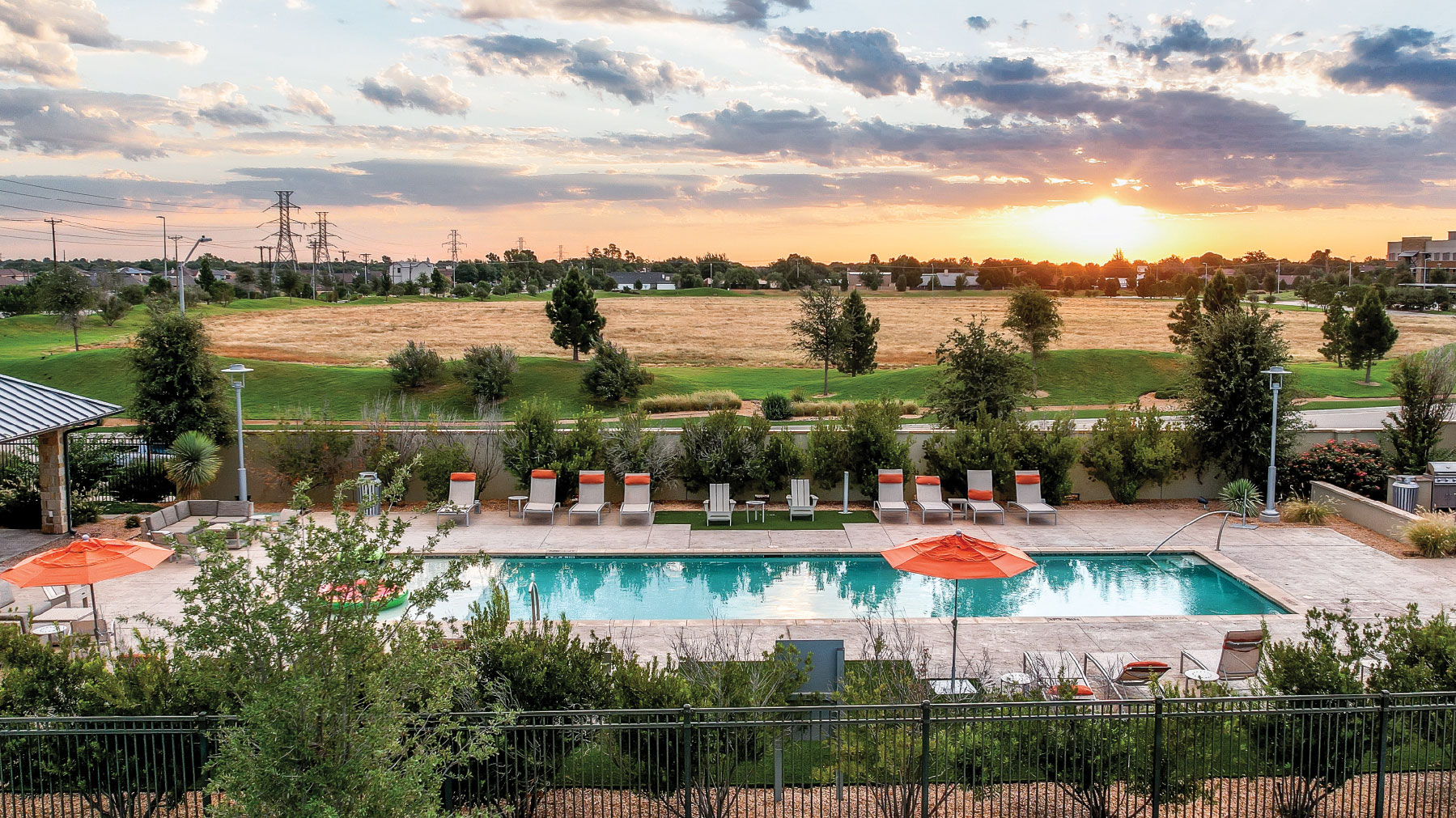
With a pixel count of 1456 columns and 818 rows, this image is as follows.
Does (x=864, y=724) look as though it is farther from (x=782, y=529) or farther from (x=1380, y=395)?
(x=1380, y=395)

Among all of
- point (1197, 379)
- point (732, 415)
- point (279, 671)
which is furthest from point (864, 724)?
point (1197, 379)

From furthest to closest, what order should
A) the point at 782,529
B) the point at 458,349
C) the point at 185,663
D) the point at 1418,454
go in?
the point at 458,349
the point at 1418,454
the point at 782,529
the point at 185,663

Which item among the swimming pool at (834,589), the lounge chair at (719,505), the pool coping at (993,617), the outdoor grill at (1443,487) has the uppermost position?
the outdoor grill at (1443,487)

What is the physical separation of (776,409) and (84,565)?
24292mm

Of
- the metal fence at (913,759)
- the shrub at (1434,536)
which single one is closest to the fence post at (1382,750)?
the metal fence at (913,759)

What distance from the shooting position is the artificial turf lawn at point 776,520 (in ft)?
58.1

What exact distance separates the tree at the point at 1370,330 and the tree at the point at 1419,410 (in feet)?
83.0

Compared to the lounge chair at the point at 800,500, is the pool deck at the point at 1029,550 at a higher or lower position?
lower

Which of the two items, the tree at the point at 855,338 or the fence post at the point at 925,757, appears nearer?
the fence post at the point at 925,757

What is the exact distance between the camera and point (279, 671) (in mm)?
5500

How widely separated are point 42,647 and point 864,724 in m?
6.54

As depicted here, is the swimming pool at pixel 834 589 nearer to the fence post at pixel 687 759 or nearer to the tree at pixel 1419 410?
the fence post at pixel 687 759

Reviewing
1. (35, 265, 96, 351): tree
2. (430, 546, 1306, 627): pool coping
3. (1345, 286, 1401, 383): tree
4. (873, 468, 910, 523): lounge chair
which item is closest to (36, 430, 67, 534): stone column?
(430, 546, 1306, 627): pool coping

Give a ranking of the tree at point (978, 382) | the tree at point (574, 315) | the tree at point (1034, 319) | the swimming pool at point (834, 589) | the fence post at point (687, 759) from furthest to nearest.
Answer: the tree at point (574, 315), the tree at point (1034, 319), the tree at point (978, 382), the swimming pool at point (834, 589), the fence post at point (687, 759)
